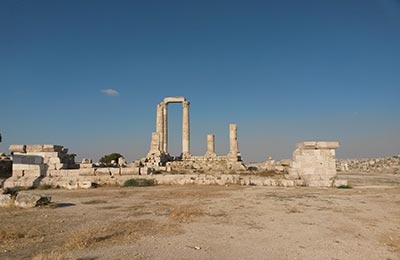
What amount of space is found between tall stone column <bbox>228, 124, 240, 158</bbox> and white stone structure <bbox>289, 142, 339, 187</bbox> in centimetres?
1445

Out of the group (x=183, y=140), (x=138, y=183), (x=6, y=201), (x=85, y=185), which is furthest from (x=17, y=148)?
(x=183, y=140)

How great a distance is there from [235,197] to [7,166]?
15.2 metres

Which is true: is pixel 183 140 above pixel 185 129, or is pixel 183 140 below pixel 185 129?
below

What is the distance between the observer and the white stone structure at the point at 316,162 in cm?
1451

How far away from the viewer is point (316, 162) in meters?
14.6

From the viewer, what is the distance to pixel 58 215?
23.4 ft

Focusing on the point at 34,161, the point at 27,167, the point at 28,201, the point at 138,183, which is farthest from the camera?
the point at 34,161

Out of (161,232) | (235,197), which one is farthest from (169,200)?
(161,232)

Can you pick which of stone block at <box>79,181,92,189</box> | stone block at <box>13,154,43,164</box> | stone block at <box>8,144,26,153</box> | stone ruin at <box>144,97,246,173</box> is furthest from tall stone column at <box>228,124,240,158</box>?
stone block at <box>8,144,26,153</box>

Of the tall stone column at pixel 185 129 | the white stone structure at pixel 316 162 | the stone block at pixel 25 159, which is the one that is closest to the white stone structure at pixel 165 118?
the tall stone column at pixel 185 129

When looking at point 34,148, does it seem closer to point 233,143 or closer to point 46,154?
point 46,154

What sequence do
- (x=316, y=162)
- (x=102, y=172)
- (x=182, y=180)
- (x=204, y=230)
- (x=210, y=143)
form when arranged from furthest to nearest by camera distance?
1. (x=210, y=143)
2. (x=102, y=172)
3. (x=316, y=162)
4. (x=182, y=180)
5. (x=204, y=230)

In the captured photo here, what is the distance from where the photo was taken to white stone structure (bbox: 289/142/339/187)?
14508mm

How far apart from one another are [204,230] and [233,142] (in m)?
24.4
